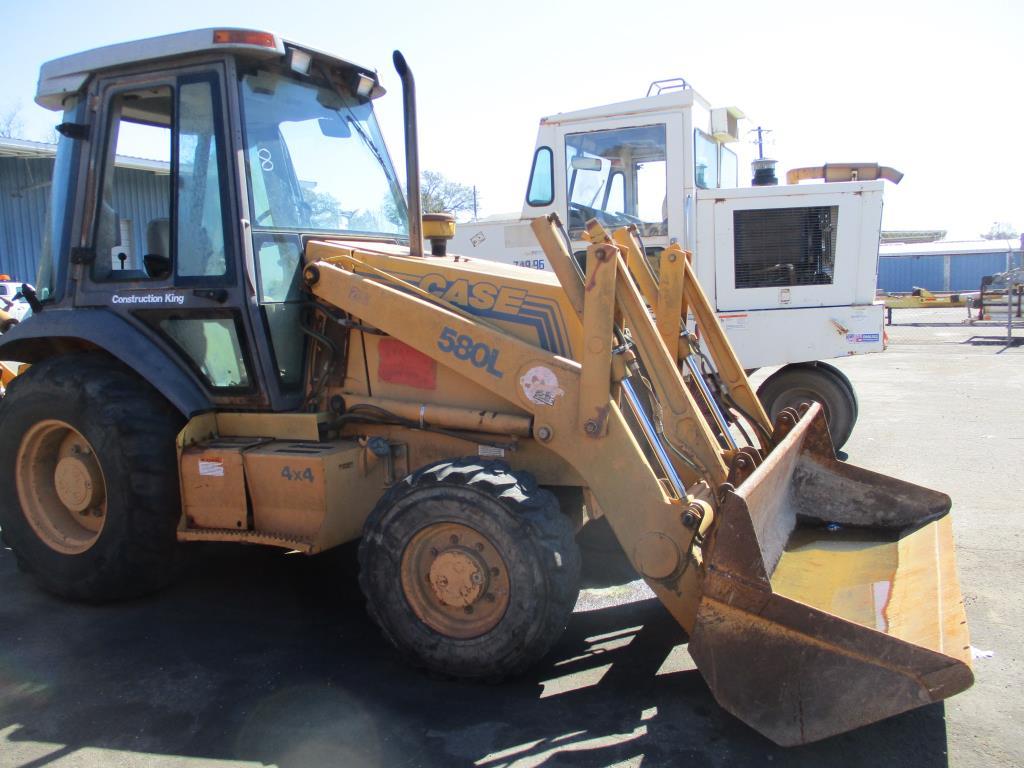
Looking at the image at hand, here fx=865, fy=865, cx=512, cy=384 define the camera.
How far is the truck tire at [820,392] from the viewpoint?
769cm

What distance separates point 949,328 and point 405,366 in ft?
77.9

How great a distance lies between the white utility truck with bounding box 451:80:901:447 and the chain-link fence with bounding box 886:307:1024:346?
13.5 metres

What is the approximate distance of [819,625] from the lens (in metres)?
2.89

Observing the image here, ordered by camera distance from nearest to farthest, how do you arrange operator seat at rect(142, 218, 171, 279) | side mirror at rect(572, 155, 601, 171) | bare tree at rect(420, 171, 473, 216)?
operator seat at rect(142, 218, 171, 279) < side mirror at rect(572, 155, 601, 171) < bare tree at rect(420, 171, 473, 216)

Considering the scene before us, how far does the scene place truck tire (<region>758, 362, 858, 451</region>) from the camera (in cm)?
769

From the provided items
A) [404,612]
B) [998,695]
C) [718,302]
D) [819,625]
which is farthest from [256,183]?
[718,302]

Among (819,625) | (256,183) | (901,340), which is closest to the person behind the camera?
(819,625)

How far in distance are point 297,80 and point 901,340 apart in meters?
19.4

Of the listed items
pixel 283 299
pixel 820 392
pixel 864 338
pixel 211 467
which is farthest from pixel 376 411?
pixel 864 338

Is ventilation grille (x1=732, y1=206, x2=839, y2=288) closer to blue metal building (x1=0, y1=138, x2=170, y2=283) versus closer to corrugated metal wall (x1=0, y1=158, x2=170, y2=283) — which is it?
blue metal building (x1=0, y1=138, x2=170, y2=283)

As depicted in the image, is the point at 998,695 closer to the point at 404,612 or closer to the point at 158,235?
the point at 404,612

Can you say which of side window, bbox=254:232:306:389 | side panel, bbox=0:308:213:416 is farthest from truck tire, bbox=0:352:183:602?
side window, bbox=254:232:306:389

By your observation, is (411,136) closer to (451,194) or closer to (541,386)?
(541,386)

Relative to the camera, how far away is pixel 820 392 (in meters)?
7.73
